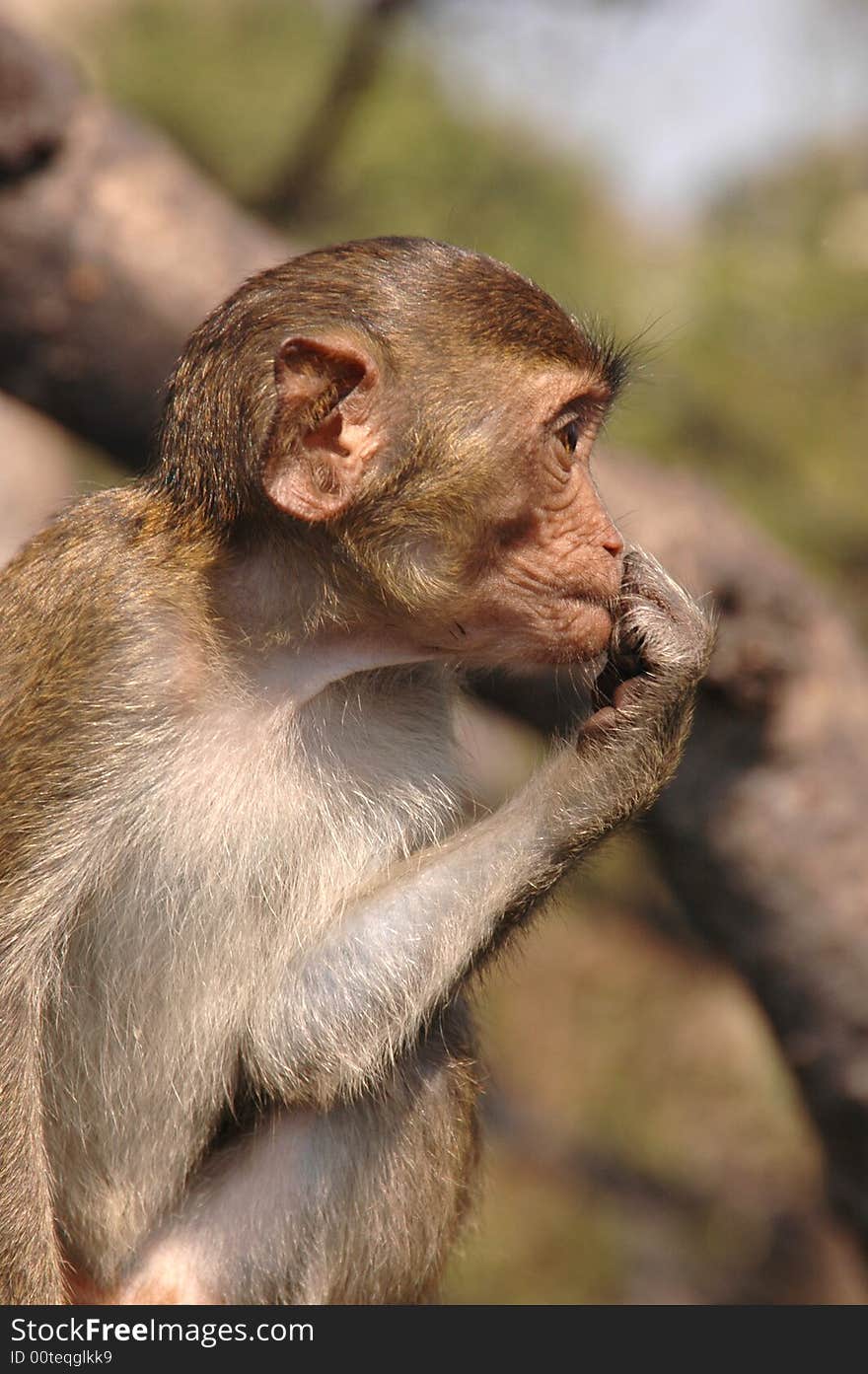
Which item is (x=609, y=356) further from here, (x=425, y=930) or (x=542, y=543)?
(x=425, y=930)

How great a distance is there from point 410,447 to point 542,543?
1.12 feet

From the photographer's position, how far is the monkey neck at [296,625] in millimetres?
3217

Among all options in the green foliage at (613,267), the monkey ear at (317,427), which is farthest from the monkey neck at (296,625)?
the green foliage at (613,267)

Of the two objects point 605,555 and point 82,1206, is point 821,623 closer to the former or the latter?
point 605,555

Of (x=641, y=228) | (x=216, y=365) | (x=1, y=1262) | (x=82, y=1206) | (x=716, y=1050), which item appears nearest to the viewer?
(x=1, y=1262)

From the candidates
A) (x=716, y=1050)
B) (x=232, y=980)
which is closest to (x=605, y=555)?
(x=232, y=980)

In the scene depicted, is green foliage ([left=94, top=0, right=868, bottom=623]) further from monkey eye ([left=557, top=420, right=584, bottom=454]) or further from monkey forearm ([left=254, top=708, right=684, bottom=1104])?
monkey forearm ([left=254, top=708, right=684, bottom=1104])

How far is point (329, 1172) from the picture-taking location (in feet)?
11.4

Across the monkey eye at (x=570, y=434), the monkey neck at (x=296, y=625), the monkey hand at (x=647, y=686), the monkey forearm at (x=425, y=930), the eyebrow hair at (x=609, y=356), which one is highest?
the eyebrow hair at (x=609, y=356)

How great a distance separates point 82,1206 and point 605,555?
187 cm

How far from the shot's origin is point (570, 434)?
3.33 m

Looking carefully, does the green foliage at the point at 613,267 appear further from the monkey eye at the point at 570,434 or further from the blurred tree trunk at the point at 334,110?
the monkey eye at the point at 570,434

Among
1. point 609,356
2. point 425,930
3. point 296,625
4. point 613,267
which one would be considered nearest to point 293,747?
point 296,625

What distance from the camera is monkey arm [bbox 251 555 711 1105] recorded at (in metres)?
3.22
